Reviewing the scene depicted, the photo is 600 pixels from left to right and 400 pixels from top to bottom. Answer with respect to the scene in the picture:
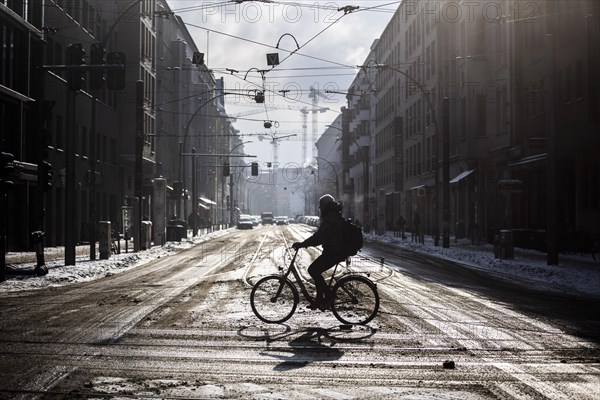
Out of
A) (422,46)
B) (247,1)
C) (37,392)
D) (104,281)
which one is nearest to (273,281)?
(37,392)

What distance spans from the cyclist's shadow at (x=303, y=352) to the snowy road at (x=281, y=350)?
0.01 meters

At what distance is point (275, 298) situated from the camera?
12312mm

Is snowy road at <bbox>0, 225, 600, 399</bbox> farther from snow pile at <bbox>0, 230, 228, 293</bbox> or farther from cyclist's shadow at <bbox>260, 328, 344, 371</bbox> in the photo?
snow pile at <bbox>0, 230, 228, 293</bbox>

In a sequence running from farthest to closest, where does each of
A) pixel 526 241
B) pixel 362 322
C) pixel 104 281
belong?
pixel 526 241
pixel 104 281
pixel 362 322

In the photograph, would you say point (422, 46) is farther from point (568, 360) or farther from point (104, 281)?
point (568, 360)

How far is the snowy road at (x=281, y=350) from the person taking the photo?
753 centimetres

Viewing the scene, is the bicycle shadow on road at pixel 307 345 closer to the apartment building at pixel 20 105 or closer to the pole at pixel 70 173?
the pole at pixel 70 173

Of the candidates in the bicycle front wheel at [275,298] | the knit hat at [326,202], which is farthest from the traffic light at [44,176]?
the knit hat at [326,202]

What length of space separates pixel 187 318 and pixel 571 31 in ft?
76.2

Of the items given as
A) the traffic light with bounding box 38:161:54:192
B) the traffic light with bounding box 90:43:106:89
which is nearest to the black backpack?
the traffic light with bounding box 38:161:54:192

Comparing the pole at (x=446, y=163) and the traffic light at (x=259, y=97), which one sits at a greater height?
the traffic light at (x=259, y=97)

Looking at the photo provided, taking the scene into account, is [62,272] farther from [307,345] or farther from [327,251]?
[307,345]

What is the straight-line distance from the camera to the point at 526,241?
39.1 meters

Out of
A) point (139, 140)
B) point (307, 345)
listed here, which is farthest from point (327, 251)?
point (139, 140)
